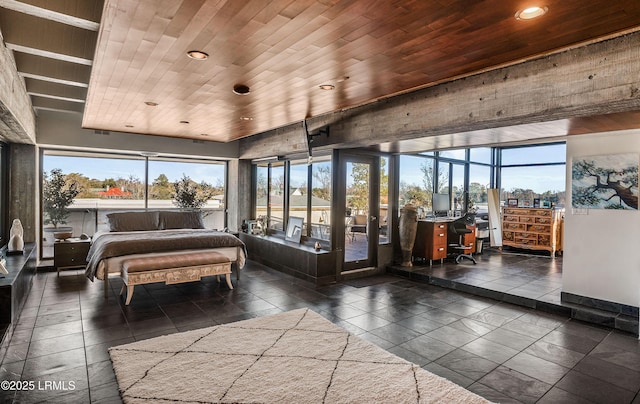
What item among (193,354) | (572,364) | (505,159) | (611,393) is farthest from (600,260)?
(505,159)

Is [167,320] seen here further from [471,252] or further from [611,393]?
[471,252]

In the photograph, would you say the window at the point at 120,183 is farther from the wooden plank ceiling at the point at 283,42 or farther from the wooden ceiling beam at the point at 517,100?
the wooden ceiling beam at the point at 517,100

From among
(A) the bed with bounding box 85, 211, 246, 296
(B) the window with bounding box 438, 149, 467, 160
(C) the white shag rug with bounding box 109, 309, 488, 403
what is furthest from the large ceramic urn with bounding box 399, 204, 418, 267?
(C) the white shag rug with bounding box 109, 309, 488, 403

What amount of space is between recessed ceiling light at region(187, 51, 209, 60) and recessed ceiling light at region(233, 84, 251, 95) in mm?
755

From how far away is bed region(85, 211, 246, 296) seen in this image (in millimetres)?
4871

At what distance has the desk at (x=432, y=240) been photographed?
265 inches

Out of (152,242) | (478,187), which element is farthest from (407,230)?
(152,242)

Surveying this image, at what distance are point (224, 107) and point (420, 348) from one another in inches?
138

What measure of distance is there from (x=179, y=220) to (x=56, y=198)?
2155 millimetres

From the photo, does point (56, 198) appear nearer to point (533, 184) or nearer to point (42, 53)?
point (42, 53)

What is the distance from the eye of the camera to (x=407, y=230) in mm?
6496

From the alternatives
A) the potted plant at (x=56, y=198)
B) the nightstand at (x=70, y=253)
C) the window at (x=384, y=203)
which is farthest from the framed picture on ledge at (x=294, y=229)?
the potted plant at (x=56, y=198)

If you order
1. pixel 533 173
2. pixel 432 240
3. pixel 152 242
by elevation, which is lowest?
pixel 432 240

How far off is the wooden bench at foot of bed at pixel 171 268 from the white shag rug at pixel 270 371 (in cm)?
142
